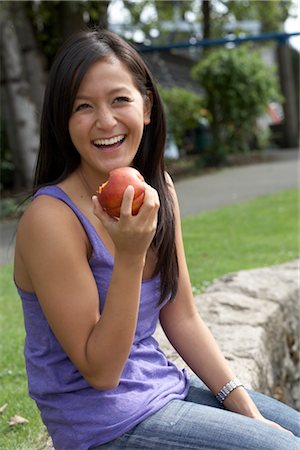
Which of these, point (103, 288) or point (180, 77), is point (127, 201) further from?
point (180, 77)

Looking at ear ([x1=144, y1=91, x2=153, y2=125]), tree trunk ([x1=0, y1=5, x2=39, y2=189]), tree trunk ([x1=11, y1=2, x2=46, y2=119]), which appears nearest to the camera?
ear ([x1=144, y1=91, x2=153, y2=125])

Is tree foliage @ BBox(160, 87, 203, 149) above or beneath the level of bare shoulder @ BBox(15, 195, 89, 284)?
beneath

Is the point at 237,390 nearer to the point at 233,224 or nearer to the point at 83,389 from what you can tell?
the point at 83,389

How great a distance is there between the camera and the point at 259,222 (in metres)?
7.99

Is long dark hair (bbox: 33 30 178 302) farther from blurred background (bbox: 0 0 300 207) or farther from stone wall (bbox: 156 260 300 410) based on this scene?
blurred background (bbox: 0 0 300 207)

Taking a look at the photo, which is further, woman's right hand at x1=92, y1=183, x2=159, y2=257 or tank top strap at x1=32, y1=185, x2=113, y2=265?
tank top strap at x1=32, y1=185, x2=113, y2=265

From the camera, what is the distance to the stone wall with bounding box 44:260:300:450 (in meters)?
3.50

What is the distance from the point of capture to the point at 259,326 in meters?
3.89

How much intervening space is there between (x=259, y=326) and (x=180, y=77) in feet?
74.5

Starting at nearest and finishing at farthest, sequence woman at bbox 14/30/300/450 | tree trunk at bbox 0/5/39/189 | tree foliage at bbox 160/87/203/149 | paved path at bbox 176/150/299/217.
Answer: woman at bbox 14/30/300/450, paved path at bbox 176/150/299/217, tree trunk at bbox 0/5/39/189, tree foliage at bbox 160/87/203/149

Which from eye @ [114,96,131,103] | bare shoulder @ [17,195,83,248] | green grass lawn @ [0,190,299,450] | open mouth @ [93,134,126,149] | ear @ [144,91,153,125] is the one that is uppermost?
eye @ [114,96,131,103]

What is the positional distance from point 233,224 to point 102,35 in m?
5.93

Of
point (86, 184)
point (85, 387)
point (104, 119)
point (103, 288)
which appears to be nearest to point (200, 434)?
point (85, 387)

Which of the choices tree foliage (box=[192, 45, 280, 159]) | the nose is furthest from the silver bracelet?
tree foliage (box=[192, 45, 280, 159])
